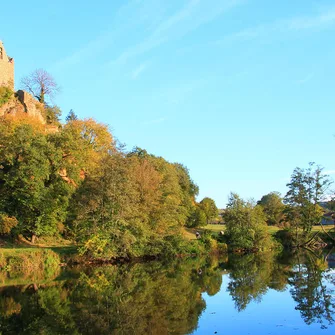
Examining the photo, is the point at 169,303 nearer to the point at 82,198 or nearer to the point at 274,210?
the point at 82,198

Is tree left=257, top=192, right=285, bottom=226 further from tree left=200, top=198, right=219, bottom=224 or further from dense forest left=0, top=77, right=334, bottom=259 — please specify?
dense forest left=0, top=77, right=334, bottom=259

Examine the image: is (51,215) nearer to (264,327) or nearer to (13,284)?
(13,284)

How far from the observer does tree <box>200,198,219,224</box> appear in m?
78.6

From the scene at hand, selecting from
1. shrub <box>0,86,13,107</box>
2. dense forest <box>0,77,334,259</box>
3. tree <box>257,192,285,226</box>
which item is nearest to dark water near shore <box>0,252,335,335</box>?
dense forest <box>0,77,334,259</box>

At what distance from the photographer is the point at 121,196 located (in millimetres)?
33969

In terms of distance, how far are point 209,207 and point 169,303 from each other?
206 feet

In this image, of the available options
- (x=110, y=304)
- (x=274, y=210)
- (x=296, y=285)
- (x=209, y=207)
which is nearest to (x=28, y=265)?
(x=110, y=304)

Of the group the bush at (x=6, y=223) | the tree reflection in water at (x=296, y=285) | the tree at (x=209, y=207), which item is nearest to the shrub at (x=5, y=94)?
the bush at (x=6, y=223)

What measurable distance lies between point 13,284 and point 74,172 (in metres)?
16.1

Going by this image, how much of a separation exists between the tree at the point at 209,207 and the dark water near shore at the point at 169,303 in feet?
159

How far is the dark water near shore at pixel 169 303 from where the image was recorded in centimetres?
1453

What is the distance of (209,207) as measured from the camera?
3169 inches

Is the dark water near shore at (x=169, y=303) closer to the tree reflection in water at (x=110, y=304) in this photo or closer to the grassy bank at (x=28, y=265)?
the tree reflection in water at (x=110, y=304)

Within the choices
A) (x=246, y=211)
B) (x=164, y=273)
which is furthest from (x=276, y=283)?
(x=246, y=211)
